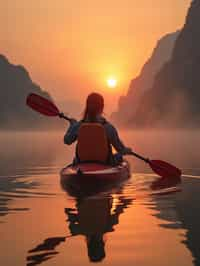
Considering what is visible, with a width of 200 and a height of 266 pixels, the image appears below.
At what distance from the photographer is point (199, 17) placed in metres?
168

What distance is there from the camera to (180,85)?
159750 mm

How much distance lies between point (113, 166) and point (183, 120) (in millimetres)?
148670

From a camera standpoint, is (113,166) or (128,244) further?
(113,166)

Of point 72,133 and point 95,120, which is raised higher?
point 95,120

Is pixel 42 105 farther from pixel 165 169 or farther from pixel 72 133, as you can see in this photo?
pixel 165 169

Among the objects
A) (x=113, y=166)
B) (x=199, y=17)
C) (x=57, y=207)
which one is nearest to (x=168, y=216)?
(x=57, y=207)

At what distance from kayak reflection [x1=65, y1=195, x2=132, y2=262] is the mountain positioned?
468 ft

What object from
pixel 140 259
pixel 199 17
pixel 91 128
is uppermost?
pixel 199 17

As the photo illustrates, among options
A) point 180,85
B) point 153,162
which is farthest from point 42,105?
point 180,85

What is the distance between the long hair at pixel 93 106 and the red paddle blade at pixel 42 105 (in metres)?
2.40

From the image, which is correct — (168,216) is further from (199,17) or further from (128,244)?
(199,17)

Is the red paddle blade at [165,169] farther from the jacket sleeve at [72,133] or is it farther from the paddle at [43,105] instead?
the jacket sleeve at [72,133]

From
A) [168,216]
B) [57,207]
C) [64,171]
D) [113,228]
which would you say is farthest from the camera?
[64,171]

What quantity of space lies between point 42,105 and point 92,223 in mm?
6628
